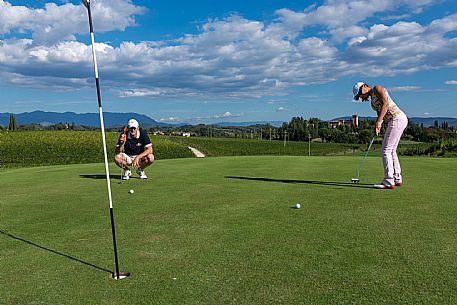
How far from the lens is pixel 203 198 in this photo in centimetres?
757

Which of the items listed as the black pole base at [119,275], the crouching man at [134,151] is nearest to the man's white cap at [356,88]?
the crouching man at [134,151]

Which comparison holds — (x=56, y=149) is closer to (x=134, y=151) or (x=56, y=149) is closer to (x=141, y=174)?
(x=134, y=151)

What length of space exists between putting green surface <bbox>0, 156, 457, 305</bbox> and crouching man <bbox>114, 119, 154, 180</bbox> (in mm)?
3438

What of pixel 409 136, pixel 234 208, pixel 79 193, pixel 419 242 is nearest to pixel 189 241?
pixel 234 208

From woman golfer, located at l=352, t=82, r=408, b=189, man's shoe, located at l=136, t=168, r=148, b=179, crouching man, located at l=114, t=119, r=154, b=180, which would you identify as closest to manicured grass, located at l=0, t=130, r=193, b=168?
crouching man, located at l=114, t=119, r=154, b=180

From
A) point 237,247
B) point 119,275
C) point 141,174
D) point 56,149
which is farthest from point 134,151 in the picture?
point 56,149

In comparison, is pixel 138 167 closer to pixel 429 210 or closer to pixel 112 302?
pixel 429 210

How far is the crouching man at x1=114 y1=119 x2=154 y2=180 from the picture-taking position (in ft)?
37.8

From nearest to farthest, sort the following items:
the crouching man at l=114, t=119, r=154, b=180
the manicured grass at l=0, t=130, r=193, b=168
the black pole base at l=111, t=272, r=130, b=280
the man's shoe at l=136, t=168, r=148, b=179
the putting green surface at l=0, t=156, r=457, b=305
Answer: the putting green surface at l=0, t=156, r=457, b=305, the black pole base at l=111, t=272, r=130, b=280, the man's shoe at l=136, t=168, r=148, b=179, the crouching man at l=114, t=119, r=154, b=180, the manicured grass at l=0, t=130, r=193, b=168

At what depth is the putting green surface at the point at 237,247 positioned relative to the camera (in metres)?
3.20

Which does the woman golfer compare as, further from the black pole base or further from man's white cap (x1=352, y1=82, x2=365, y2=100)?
the black pole base

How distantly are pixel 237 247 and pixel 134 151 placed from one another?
828cm

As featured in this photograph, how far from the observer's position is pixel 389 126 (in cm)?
888

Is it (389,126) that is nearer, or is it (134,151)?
(389,126)
